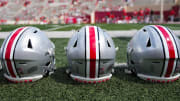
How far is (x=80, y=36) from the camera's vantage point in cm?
321

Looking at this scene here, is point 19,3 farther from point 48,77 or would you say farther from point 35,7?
point 48,77

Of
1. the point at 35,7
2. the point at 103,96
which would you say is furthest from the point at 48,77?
the point at 35,7

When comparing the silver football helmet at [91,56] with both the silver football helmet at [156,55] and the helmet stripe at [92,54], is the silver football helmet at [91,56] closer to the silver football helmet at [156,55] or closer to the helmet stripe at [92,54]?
the helmet stripe at [92,54]

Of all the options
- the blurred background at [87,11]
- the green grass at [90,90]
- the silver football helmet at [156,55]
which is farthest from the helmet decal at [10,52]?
the blurred background at [87,11]

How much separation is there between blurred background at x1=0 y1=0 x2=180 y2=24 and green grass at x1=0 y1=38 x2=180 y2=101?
68.3 feet

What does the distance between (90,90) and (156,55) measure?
1231 mm

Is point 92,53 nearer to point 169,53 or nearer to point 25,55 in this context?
point 25,55

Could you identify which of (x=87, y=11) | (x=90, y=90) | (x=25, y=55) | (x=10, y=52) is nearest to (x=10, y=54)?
(x=10, y=52)

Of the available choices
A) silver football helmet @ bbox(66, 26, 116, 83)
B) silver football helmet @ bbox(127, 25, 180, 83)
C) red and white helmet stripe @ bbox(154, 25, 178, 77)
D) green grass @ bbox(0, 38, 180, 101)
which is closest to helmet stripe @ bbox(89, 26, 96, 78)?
silver football helmet @ bbox(66, 26, 116, 83)

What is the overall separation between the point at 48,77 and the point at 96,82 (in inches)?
39.4

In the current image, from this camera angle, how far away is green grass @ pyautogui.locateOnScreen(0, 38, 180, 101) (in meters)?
2.74

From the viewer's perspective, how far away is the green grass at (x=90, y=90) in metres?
2.74

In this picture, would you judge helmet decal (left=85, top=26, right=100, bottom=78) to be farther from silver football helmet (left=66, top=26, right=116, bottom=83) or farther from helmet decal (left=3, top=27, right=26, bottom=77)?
helmet decal (left=3, top=27, right=26, bottom=77)

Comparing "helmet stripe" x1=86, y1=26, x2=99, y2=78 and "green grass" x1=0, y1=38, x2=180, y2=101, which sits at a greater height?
"helmet stripe" x1=86, y1=26, x2=99, y2=78
